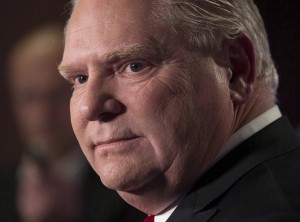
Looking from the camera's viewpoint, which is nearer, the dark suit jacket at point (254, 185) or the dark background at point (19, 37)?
the dark suit jacket at point (254, 185)

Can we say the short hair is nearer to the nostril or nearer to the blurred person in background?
the nostril

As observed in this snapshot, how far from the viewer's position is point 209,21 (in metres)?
1.92

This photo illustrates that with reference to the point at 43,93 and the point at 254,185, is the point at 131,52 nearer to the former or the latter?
the point at 254,185

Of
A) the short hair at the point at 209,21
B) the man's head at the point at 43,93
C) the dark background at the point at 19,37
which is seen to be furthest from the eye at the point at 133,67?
the man's head at the point at 43,93

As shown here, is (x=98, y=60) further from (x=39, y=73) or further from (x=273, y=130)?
(x=39, y=73)

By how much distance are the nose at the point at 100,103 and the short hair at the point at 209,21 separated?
235 mm

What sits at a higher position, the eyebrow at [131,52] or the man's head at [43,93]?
the man's head at [43,93]

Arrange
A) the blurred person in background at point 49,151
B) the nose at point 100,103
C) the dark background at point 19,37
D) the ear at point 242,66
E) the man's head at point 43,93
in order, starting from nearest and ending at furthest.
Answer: the nose at point 100,103 → the ear at point 242,66 → the dark background at point 19,37 → the blurred person in background at point 49,151 → the man's head at point 43,93

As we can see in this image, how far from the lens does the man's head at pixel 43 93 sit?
3584mm

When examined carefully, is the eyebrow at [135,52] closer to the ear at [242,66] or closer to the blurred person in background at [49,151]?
the ear at [242,66]

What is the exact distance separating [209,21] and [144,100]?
11.1 inches

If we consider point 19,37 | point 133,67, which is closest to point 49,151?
point 19,37

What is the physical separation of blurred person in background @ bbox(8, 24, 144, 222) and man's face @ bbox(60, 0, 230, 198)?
144cm

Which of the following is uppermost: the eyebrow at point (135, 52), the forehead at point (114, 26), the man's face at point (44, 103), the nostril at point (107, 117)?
the man's face at point (44, 103)
